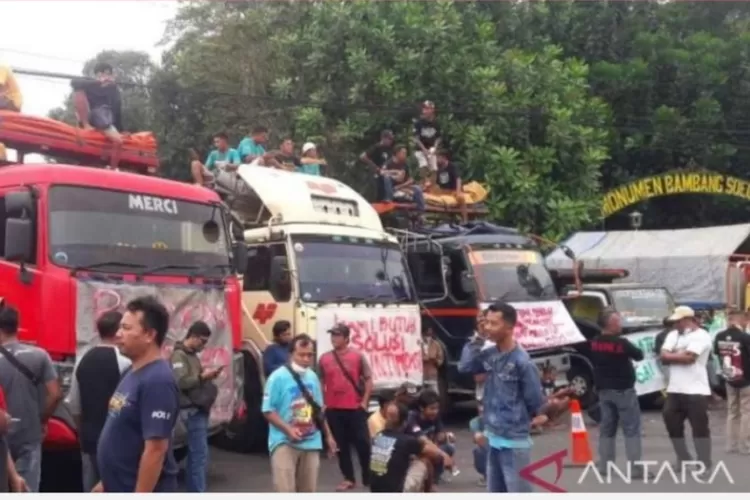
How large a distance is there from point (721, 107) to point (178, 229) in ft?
75.3

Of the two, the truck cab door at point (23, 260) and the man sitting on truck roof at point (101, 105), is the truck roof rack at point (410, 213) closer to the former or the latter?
the man sitting on truck roof at point (101, 105)

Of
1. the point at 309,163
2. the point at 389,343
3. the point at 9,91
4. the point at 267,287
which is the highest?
the point at 9,91

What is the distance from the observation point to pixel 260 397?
40.7 ft

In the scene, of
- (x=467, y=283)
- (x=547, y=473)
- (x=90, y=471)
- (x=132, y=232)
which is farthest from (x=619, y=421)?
(x=90, y=471)

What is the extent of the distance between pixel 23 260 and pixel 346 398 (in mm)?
3151

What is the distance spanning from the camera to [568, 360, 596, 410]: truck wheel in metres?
16.1

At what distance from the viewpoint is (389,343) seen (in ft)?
41.8

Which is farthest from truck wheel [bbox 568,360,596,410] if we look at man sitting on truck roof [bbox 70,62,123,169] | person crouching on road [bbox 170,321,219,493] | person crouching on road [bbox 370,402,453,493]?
person crouching on road [bbox 370,402,453,493]

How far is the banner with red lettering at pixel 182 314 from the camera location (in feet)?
31.2

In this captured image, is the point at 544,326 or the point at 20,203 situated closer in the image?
the point at 20,203

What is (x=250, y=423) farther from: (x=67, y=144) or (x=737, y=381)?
(x=737, y=381)

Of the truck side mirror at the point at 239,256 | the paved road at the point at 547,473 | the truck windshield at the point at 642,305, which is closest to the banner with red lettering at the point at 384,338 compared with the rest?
the paved road at the point at 547,473

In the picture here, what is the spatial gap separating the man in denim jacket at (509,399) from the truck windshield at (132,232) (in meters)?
3.98

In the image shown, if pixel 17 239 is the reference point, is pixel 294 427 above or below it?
below
